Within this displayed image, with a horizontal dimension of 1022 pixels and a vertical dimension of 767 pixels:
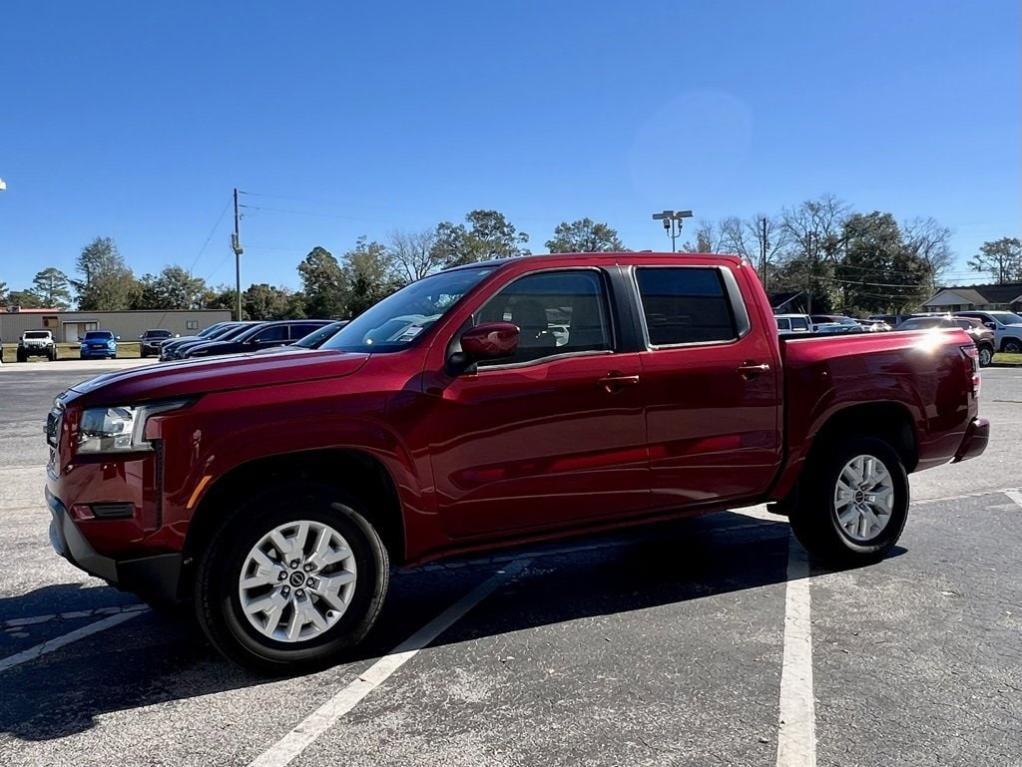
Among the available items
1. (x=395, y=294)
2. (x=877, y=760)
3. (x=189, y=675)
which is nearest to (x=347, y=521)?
(x=189, y=675)

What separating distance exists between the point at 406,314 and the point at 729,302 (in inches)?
76.9

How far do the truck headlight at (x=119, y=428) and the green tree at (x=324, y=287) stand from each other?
282 feet

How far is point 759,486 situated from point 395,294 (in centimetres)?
252

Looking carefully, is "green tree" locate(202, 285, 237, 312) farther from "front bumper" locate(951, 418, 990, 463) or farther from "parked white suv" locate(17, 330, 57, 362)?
"front bumper" locate(951, 418, 990, 463)

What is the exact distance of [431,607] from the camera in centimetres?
458

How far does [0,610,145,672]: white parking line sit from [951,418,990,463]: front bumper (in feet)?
17.6

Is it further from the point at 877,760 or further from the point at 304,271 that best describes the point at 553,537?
the point at 304,271

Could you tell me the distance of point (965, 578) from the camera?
195 inches

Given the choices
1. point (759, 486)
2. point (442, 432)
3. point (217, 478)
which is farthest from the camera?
point (759, 486)

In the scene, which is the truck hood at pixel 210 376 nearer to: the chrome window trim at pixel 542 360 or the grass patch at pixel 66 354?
the chrome window trim at pixel 542 360

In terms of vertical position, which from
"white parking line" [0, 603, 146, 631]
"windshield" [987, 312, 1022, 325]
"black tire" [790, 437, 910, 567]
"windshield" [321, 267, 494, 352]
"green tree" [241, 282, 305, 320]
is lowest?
"white parking line" [0, 603, 146, 631]

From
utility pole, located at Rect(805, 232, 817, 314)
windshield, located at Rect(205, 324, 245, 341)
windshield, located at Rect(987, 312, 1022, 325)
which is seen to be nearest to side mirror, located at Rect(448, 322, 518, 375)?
windshield, located at Rect(205, 324, 245, 341)

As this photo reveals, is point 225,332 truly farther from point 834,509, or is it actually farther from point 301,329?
point 834,509

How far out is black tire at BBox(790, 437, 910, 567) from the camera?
5023mm
